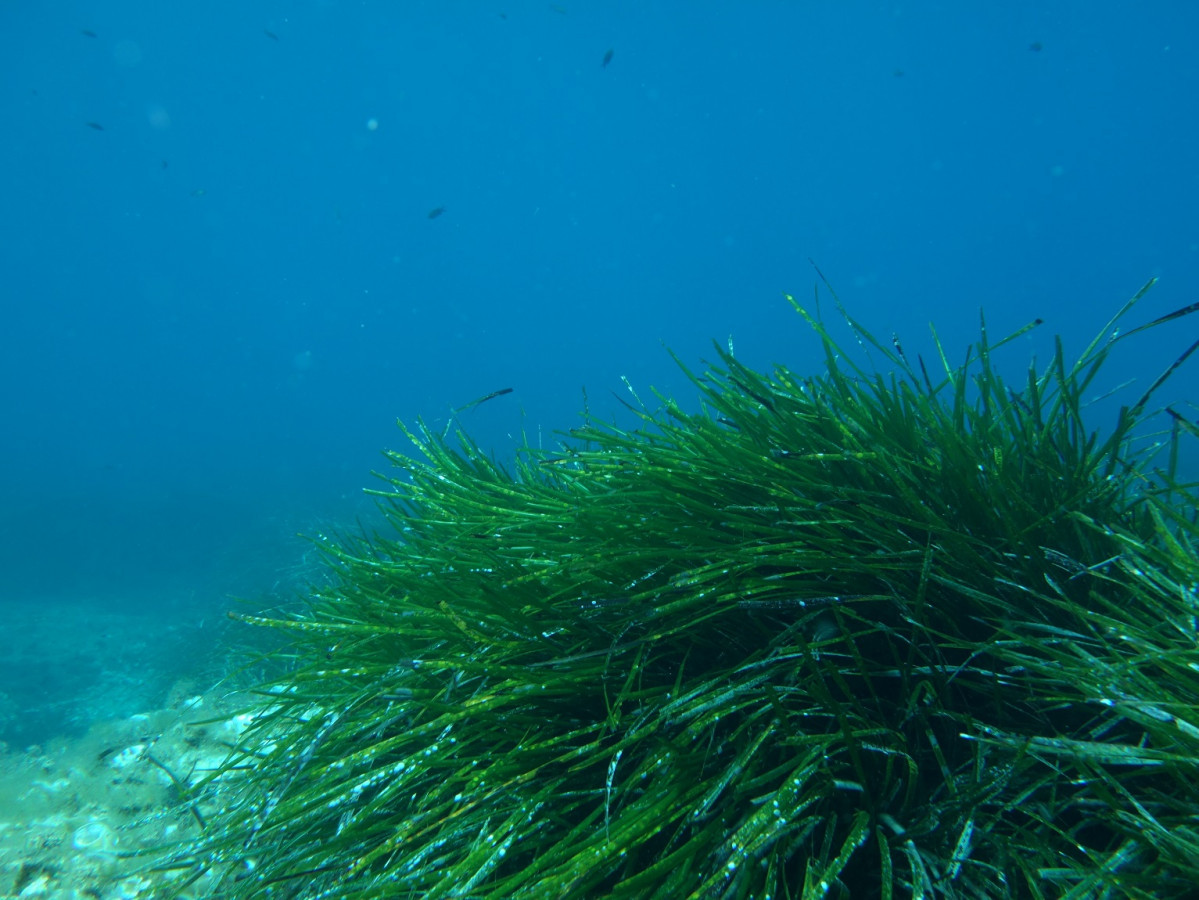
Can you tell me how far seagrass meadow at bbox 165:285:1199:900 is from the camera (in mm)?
1079

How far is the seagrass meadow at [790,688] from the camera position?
1.08m

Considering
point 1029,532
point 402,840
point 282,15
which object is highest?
point 282,15

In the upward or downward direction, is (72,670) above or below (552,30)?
below

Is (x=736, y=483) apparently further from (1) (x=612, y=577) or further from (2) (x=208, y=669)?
(2) (x=208, y=669)

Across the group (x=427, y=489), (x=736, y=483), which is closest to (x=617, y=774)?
(x=736, y=483)

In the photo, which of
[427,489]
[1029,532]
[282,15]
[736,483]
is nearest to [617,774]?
Result: [736,483]

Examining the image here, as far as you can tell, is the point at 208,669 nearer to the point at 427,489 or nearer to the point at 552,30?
the point at 427,489

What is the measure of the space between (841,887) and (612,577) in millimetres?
836

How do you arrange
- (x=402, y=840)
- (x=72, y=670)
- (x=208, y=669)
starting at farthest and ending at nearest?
(x=72, y=670)
(x=208, y=669)
(x=402, y=840)

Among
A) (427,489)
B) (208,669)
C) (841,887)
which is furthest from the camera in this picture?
(208,669)

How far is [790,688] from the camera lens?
1.25 metres

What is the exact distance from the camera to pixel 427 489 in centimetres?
298

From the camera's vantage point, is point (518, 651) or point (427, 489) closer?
point (518, 651)

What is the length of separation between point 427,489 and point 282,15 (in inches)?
4165
